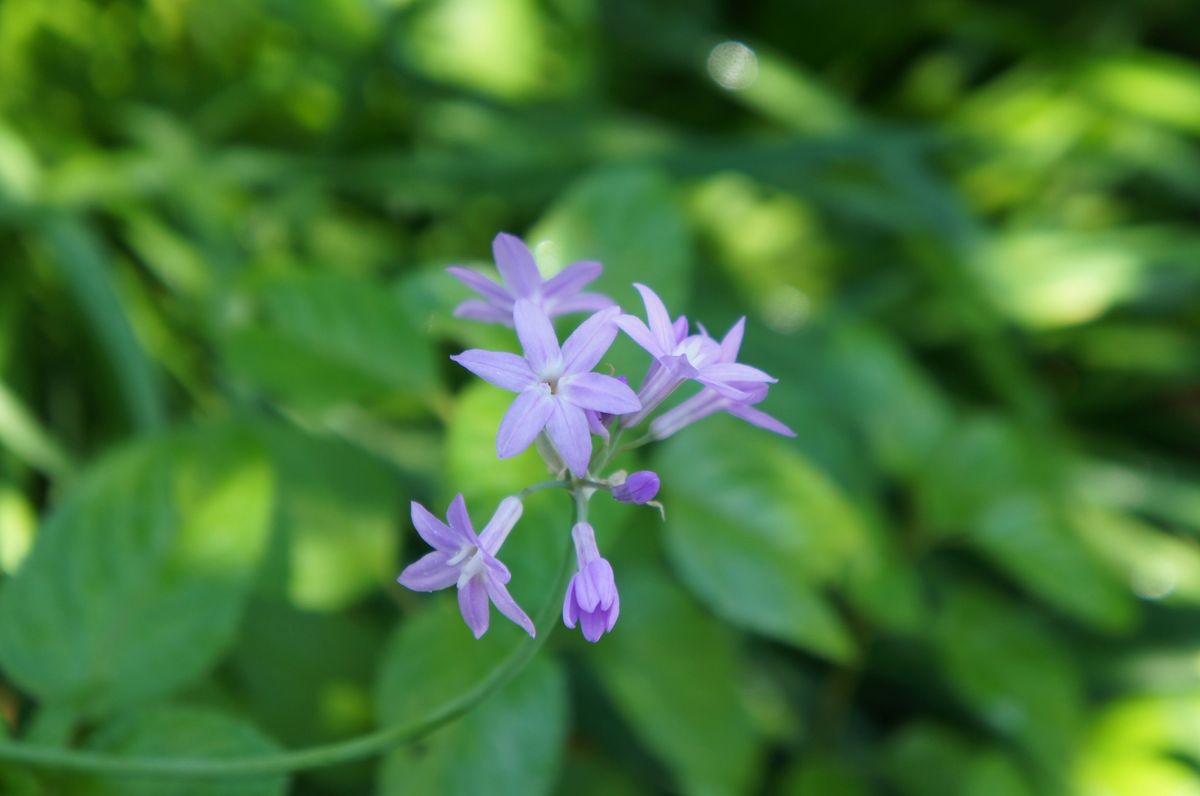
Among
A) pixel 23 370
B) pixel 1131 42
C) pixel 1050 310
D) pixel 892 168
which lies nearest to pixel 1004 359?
pixel 1050 310

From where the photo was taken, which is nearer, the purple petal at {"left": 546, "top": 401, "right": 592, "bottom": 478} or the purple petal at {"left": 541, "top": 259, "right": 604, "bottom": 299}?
the purple petal at {"left": 546, "top": 401, "right": 592, "bottom": 478}

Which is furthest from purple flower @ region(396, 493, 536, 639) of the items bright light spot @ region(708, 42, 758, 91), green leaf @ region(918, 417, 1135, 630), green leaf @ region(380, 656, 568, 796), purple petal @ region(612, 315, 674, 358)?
bright light spot @ region(708, 42, 758, 91)

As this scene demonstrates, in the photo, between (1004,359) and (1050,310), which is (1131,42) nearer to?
(1050,310)

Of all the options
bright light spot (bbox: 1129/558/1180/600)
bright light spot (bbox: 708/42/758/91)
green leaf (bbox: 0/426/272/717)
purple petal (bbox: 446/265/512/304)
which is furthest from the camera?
bright light spot (bbox: 708/42/758/91)

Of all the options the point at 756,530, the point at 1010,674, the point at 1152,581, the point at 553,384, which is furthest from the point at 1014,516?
the point at 553,384

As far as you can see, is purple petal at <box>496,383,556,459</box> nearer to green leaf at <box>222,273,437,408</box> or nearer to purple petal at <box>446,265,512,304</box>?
purple petal at <box>446,265,512,304</box>

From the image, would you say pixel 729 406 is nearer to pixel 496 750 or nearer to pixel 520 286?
pixel 520 286

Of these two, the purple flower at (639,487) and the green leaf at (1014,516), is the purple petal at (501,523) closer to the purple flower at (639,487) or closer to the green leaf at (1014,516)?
the purple flower at (639,487)

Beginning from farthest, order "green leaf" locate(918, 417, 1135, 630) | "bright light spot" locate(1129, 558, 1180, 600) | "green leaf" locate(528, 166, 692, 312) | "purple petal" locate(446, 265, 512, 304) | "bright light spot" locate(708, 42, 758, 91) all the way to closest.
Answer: "bright light spot" locate(708, 42, 758, 91) < "bright light spot" locate(1129, 558, 1180, 600) < "green leaf" locate(918, 417, 1135, 630) < "green leaf" locate(528, 166, 692, 312) < "purple petal" locate(446, 265, 512, 304)
